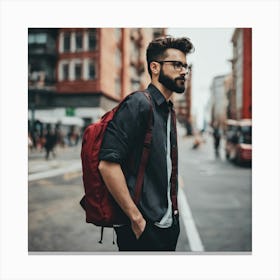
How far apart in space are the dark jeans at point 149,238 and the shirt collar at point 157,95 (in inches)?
23.1

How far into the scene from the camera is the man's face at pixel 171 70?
72.7 inches

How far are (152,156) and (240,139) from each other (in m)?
1.81

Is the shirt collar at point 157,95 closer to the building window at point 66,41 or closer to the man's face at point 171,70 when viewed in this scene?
the man's face at point 171,70

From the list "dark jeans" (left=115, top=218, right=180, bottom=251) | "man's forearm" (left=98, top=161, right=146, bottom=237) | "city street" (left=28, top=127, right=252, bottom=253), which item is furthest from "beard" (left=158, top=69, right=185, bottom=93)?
"city street" (left=28, top=127, right=252, bottom=253)

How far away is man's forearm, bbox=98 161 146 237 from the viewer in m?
1.58

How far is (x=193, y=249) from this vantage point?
3.30m

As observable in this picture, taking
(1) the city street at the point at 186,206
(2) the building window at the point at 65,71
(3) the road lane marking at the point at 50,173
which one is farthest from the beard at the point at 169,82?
(2) the building window at the point at 65,71

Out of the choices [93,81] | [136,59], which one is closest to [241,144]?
[136,59]

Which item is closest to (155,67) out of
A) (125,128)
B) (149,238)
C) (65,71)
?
(125,128)

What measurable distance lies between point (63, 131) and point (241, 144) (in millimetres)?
1717

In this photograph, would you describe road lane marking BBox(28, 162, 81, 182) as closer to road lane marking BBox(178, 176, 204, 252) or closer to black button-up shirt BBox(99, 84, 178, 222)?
road lane marking BBox(178, 176, 204, 252)

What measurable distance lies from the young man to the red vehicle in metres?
1.44

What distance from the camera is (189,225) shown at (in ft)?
12.7
